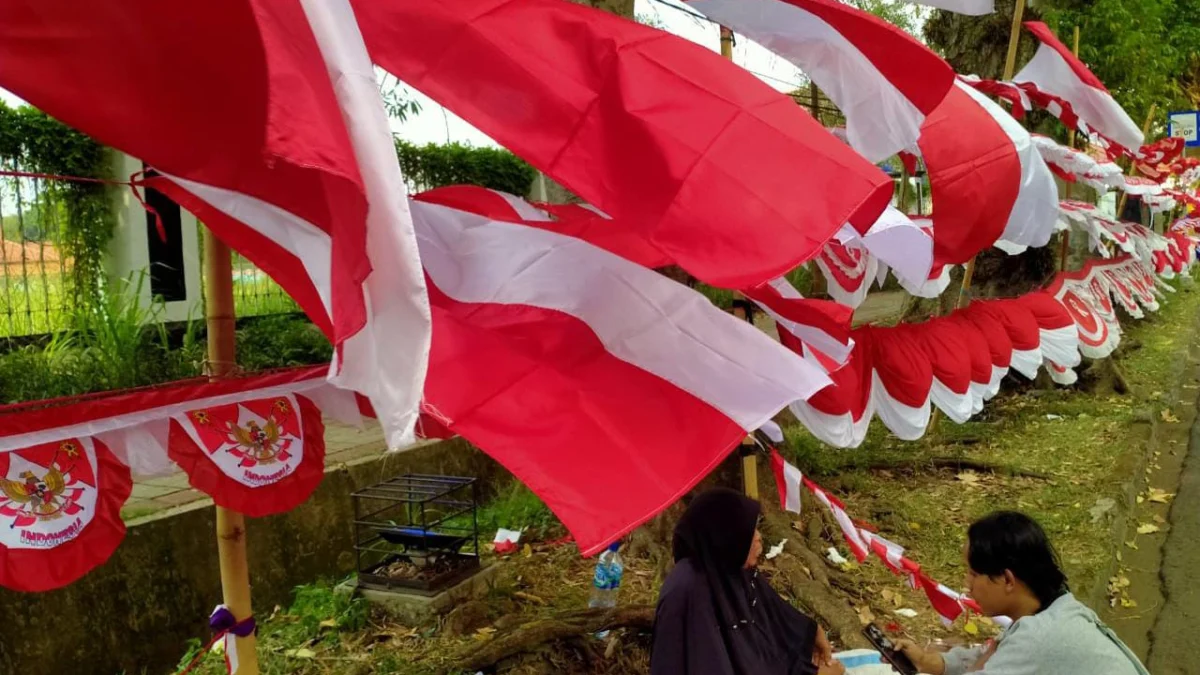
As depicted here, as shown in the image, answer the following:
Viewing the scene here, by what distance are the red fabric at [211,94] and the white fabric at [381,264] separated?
3cm

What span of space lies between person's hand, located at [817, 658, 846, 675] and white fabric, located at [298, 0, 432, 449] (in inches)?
82.0

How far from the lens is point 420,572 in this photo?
15.3 feet

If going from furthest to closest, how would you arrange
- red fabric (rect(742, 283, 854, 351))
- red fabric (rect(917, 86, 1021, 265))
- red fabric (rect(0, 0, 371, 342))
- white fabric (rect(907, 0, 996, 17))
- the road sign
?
the road sign → white fabric (rect(907, 0, 996, 17)) → red fabric (rect(917, 86, 1021, 265)) → red fabric (rect(742, 283, 854, 351)) → red fabric (rect(0, 0, 371, 342))

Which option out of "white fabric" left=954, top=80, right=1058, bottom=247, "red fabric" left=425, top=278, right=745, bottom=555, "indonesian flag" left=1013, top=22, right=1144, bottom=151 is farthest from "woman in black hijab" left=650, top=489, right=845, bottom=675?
"indonesian flag" left=1013, top=22, right=1144, bottom=151

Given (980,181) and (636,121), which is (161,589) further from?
(980,181)

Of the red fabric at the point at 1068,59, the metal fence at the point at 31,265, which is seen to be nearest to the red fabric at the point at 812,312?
the red fabric at the point at 1068,59

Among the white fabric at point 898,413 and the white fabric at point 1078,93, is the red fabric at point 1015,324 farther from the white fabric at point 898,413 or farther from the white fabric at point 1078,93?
the white fabric at point 1078,93

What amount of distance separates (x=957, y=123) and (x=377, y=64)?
2324 mm

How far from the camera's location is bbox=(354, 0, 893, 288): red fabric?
80.9 inches

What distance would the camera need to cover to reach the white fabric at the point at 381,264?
5.16ft

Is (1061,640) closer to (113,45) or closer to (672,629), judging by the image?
(672,629)

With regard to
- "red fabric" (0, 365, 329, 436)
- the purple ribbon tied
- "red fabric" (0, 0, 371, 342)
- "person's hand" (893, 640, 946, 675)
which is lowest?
"person's hand" (893, 640, 946, 675)

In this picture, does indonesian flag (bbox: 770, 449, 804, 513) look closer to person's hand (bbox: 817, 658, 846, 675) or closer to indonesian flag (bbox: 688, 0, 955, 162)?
person's hand (bbox: 817, 658, 846, 675)

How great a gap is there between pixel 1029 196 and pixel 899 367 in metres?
0.88
